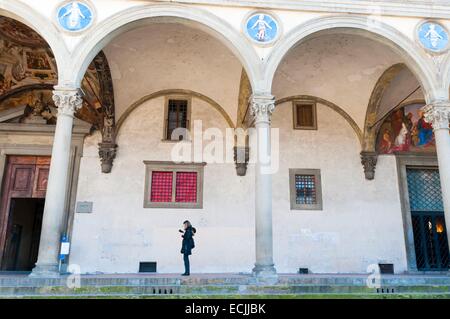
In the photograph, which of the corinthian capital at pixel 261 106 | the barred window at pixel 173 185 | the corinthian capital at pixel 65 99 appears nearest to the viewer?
the corinthian capital at pixel 65 99

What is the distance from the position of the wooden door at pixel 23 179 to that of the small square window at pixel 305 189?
350 inches

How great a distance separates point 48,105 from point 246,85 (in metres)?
7.10

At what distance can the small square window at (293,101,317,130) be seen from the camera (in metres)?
14.9

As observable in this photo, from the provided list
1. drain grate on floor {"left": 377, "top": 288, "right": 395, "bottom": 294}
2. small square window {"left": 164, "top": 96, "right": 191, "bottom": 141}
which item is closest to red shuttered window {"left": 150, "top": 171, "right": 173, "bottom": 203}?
small square window {"left": 164, "top": 96, "right": 191, "bottom": 141}

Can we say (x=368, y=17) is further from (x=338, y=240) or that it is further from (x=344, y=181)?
(x=338, y=240)

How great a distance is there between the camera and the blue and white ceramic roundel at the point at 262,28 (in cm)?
1024

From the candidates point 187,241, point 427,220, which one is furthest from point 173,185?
point 427,220

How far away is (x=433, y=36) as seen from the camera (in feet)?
35.6

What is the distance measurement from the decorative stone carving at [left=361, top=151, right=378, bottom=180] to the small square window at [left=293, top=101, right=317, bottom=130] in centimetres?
215

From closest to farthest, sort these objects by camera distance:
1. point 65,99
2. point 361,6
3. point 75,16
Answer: point 65,99 → point 75,16 → point 361,6

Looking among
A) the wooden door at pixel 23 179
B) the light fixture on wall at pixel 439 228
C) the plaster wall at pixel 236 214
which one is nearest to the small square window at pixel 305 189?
the plaster wall at pixel 236 214

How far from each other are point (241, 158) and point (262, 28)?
5171 mm

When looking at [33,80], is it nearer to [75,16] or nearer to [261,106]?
[75,16]

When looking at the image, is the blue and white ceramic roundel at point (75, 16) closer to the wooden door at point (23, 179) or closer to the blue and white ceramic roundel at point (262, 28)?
the blue and white ceramic roundel at point (262, 28)
